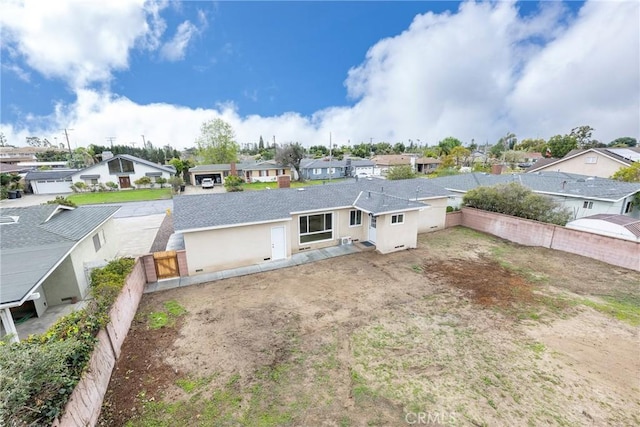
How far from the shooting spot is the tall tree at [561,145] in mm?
55250

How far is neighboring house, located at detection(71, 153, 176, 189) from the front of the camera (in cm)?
3950

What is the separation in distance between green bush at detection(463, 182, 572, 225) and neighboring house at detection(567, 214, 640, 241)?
999 millimetres

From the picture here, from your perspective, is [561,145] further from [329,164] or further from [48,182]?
[48,182]

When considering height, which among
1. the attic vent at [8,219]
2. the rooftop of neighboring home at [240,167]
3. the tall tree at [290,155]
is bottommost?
the attic vent at [8,219]

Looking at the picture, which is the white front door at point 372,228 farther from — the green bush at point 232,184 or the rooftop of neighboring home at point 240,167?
the rooftop of neighboring home at point 240,167

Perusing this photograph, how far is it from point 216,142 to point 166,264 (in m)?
51.1

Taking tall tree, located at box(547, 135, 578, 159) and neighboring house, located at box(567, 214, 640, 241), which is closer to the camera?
neighboring house, located at box(567, 214, 640, 241)

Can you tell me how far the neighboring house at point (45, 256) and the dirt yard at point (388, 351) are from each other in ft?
9.06

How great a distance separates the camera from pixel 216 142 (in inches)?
2248

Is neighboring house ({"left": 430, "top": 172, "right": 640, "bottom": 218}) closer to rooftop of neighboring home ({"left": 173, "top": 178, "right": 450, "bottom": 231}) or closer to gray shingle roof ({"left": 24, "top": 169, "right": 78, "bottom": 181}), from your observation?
rooftop of neighboring home ({"left": 173, "top": 178, "right": 450, "bottom": 231})

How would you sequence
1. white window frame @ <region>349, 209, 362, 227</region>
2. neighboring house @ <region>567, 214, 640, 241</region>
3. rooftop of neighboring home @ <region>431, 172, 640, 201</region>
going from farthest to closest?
rooftop of neighboring home @ <region>431, 172, 640, 201</region> → white window frame @ <region>349, 209, 362, 227</region> → neighboring house @ <region>567, 214, 640, 241</region>

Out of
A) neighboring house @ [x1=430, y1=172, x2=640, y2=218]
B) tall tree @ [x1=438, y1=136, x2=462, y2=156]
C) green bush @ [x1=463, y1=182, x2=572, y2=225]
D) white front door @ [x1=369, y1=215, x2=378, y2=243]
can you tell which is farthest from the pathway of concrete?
tall tree @ [x1=438, y1=136, x2=462, y2=156]

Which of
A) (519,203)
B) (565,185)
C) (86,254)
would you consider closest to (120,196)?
(86,254)

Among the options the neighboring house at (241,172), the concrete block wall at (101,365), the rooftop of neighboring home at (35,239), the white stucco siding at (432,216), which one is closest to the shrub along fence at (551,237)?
the white stucco siding at (432,216)
